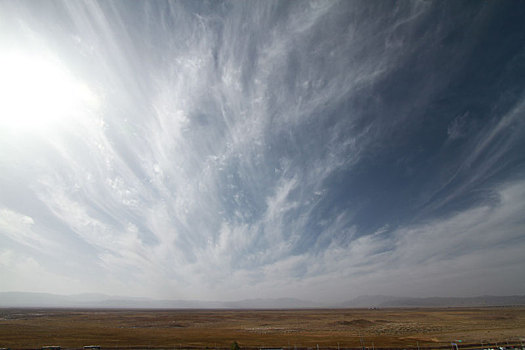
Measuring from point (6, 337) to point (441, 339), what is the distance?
369ft

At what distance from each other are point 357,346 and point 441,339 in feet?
78.5

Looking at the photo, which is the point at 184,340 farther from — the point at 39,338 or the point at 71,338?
the point at 39,338

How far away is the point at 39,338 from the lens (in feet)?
204

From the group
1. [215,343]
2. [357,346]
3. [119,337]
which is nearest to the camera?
[357,346]

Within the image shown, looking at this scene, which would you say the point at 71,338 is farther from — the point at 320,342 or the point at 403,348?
the point at 403,348

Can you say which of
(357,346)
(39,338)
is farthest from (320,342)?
(39,338)

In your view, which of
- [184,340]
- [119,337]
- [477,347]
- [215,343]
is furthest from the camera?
[119,337]

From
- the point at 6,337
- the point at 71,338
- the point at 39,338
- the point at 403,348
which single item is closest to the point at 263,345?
the point at 403,348

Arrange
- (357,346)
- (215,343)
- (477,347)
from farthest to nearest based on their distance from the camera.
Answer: (215,343)
(357,346)
(477,347)

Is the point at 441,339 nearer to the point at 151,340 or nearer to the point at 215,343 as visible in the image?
the point at 215,343

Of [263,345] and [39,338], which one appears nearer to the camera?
[263,345]

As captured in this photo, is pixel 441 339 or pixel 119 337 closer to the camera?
pixel 441 339

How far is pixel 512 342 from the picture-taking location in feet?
171

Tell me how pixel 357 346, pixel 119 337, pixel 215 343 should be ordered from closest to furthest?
pixel 357 346 → pixel 215 343 → pixel 119 337
